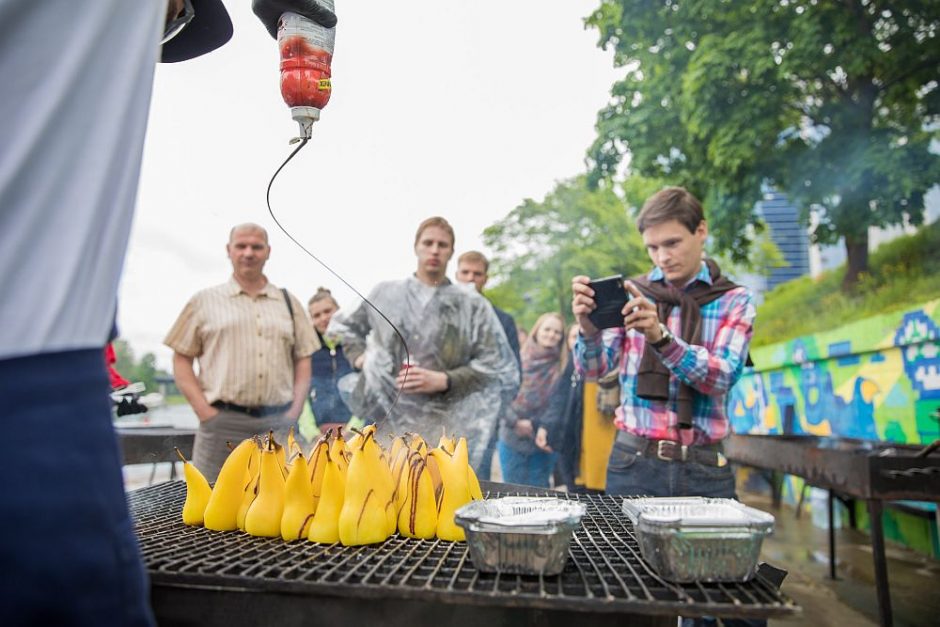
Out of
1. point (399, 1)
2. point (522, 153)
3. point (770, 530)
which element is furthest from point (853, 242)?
point (770, 530)

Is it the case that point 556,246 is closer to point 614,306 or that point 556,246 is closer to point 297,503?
point 614,306

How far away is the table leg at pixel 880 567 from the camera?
10.7 feet

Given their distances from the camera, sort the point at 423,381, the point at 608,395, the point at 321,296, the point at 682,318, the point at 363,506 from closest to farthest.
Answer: the point at 363,506
the point at 682,318
the point at 423,381
the point at 608,395
the point at 321,296

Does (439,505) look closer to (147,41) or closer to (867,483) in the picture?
(147,41)

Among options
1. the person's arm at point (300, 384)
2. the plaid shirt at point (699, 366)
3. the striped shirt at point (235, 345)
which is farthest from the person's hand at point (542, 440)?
the plaid shirt at point (699, 366)

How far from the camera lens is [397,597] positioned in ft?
4.12

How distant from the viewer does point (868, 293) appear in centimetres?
848

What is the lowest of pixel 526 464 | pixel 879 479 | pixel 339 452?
pixel 526 464

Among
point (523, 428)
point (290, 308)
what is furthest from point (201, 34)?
point (523, 428)

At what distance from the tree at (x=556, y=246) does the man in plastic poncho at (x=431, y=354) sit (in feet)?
44.6

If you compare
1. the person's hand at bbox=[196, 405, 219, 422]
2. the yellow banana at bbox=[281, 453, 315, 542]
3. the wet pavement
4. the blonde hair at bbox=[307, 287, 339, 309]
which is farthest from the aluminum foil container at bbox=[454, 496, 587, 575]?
the blonde hair at bbox=[307, 287, 339, 309]

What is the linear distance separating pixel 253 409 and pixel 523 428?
260 centimetres

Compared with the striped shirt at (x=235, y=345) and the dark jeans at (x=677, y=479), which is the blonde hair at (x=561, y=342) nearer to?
the striped shirt at (x=235, y=345)

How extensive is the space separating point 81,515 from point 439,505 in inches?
42.8
